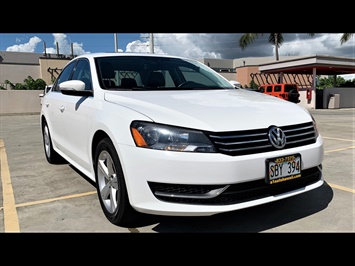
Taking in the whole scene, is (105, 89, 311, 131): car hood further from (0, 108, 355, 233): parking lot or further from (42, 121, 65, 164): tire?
(42, 121, 65, 164): tire

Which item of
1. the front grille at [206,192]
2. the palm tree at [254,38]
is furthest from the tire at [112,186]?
the palm tree at [254,38]

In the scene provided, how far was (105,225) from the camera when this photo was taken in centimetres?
277

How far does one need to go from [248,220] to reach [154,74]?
1.94 m

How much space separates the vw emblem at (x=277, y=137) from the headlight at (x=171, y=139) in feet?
1.74

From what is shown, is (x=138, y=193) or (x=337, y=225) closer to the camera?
(x=138, y=193)

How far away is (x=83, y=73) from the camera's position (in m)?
3.79

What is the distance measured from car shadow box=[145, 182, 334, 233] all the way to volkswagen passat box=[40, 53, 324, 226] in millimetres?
361

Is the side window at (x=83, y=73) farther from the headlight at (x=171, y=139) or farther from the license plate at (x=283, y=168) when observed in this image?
the license plate at (x=283, y=168)

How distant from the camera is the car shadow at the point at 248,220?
8.88 feet

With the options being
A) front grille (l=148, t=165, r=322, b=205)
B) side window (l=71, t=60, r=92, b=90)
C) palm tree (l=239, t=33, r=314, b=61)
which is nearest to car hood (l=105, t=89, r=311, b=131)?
front grille (l=148, t=165, r=322, b=205)
